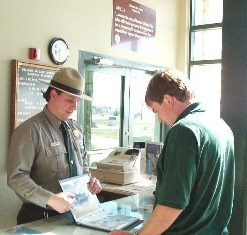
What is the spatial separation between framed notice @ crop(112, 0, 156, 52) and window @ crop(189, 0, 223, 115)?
1.03 metres

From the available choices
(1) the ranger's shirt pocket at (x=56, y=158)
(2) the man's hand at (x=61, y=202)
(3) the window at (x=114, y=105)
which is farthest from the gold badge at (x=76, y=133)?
(3) the window at (x=114, y=105)

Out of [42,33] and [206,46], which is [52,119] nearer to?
[42,33]

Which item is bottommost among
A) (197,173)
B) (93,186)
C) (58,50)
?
(93,186)

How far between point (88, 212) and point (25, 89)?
161 centimetres

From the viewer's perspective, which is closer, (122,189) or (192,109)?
(192,109)

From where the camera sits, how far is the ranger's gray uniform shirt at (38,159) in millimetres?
1954

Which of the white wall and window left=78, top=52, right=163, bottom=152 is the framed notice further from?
window left=78, top=52, right=163, bottom=152

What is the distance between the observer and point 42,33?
3.48m

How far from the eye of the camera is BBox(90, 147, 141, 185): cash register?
334 centimetres

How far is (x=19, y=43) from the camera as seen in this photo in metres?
3.27

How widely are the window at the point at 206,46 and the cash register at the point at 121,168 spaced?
2.45m

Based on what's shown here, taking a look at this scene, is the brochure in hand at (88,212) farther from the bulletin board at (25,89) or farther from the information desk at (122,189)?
the bulletin board at (25,89)

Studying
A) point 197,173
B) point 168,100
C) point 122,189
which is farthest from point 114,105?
point 197,173

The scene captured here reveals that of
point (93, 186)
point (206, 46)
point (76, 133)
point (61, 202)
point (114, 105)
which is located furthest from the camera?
point (206, 46)
